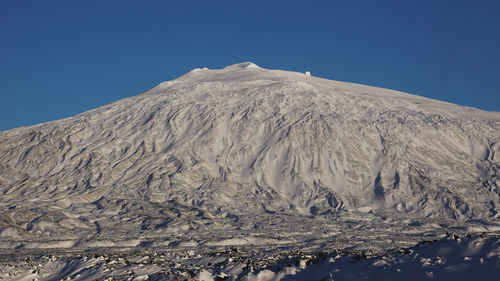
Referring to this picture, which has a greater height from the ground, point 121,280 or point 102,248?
point 121,280

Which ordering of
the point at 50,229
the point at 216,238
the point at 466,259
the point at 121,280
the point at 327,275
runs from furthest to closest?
the point at 50,229 < the point at 216,238 < the point at 121,280 < the point at 327,275 < the point at 466,259

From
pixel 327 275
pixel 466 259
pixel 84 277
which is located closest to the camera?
pixel 466 259

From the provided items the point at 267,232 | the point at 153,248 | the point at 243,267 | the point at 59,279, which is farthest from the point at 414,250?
the point at 267,232

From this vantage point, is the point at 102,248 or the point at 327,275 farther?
the point at 102,248

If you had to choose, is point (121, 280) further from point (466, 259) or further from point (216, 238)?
point (216, 238)

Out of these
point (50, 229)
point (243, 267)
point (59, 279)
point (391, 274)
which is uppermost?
point (391, 274)

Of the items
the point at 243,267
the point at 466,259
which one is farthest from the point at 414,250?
the point at 243,267

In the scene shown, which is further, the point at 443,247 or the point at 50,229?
the point at 50,229

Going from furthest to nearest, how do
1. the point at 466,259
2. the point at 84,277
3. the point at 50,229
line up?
the point at 50,229, the point at 84,277, the point at 466,259

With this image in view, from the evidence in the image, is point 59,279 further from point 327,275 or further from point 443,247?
point 443,247
